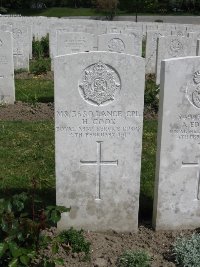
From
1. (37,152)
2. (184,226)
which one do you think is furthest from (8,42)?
(184,226)

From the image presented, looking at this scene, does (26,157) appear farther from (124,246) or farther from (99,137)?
(124,246)

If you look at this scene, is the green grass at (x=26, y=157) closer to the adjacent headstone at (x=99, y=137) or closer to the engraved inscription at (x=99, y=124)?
the adjacent headstone at (x=99, y=137)

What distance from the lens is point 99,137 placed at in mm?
4316

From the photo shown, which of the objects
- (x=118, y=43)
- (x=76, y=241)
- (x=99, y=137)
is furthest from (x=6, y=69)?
(x=76, y=241)

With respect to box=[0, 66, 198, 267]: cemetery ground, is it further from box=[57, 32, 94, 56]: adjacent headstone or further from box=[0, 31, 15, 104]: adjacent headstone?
box=[57, 32, 94, 56]: adjacent headstone

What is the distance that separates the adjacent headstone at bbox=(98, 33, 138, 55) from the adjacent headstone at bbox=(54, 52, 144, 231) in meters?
7.79

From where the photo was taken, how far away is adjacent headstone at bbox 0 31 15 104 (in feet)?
29.7

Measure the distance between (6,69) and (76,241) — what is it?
571cm

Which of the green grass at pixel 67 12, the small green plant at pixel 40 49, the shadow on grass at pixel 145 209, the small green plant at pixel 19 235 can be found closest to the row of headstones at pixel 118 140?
the shadow on grass at pixel 145 209

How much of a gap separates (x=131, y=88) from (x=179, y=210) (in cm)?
140

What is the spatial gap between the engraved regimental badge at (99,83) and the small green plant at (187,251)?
155 centimetres

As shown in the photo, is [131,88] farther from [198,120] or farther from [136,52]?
[136,52]

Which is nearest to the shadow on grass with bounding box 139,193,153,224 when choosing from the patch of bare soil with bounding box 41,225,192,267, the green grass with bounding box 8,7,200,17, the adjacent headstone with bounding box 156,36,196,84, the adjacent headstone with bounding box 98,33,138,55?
the patch of bare soil with bounding box 41,225,192,267

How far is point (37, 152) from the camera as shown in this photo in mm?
6691
